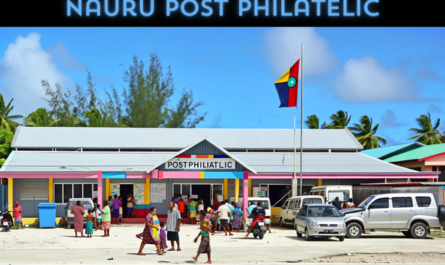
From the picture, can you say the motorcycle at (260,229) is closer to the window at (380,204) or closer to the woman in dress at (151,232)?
the window at (380,204)

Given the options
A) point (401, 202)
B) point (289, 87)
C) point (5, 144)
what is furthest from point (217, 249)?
point (5, 144)

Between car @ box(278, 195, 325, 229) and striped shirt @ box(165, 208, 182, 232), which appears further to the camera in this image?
car @ box(278, 195, 325, 229)

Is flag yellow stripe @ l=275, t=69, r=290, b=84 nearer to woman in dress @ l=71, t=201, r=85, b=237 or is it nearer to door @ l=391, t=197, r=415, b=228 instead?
door @ l=391, t=197, r=415, b=228

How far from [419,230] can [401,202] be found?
1.32 m

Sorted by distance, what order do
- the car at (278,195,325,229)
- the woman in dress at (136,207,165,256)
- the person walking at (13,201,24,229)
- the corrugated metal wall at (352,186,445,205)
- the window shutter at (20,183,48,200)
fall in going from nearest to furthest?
the woman in dress at (136,207,165,256) → the person walking at (13,201,24,229) → the corrugated metal wall at (352,186,445,205) → the car at (278,195,325,229) → the window shutter at (20,183,48,200)

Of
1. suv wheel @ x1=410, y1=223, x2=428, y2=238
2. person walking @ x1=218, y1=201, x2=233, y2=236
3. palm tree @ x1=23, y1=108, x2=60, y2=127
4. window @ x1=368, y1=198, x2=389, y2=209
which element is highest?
palm tree @ x1=23, y1=108, x2=60, y2=127

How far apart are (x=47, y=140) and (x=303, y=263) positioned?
25608 mm

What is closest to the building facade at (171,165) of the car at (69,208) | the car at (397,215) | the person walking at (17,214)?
the car at (69,208)

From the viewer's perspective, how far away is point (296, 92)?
108 ft

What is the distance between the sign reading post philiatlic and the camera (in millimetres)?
27781

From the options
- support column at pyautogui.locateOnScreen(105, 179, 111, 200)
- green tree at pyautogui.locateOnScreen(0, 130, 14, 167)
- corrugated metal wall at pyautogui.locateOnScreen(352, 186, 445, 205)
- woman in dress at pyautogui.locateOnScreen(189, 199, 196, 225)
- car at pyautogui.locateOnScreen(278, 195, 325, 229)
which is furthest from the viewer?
green tree at pyautogui.locateOnScreen(0, 130, 14, 167)

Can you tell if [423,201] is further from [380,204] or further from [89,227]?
[89,227]

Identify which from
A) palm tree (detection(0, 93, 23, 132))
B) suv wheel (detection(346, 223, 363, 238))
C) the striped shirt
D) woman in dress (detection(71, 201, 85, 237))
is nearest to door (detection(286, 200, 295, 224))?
suv wheel (detection(346, 223, 363, 238))

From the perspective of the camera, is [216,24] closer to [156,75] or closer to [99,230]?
[99,230]
